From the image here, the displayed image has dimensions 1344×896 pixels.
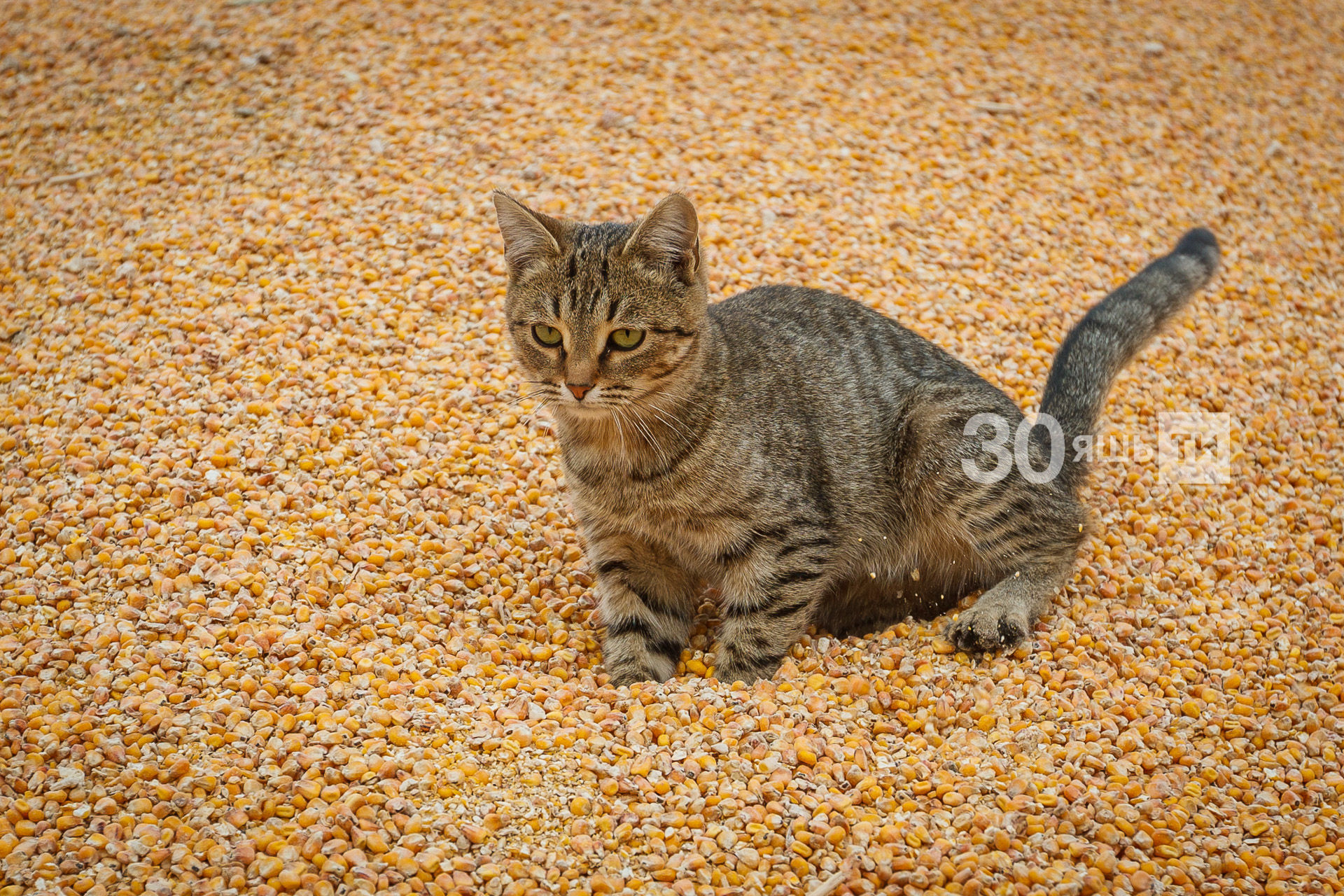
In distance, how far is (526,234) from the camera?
142 inches

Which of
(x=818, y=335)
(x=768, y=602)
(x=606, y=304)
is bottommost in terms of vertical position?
(x=768, y=602)

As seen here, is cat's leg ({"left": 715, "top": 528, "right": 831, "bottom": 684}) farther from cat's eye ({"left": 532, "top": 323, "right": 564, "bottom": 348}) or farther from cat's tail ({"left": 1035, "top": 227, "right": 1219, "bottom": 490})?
cat's tail ({"left": 1035, "top": 227, "right": 1219, "bottom": 490})

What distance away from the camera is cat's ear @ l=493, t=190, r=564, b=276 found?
354 centimetres

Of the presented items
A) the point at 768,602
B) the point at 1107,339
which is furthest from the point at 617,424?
the point at 1107,339

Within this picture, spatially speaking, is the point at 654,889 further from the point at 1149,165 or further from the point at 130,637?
the point at 1149,165

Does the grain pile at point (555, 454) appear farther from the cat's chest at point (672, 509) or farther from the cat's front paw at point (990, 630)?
the cat's chest at point (672, 509)

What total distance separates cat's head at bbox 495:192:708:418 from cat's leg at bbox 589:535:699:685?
61cm

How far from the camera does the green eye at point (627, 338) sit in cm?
348

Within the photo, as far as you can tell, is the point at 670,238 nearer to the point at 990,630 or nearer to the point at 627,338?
the point at 627,338

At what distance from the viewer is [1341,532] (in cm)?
441

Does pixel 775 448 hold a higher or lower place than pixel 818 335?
lower

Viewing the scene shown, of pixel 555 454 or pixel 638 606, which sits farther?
pixel 555 454

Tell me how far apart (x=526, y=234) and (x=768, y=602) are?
1.57 metres

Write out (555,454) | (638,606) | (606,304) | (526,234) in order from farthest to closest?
(555,454) < (638,606) < (526,234) < (606,304)
